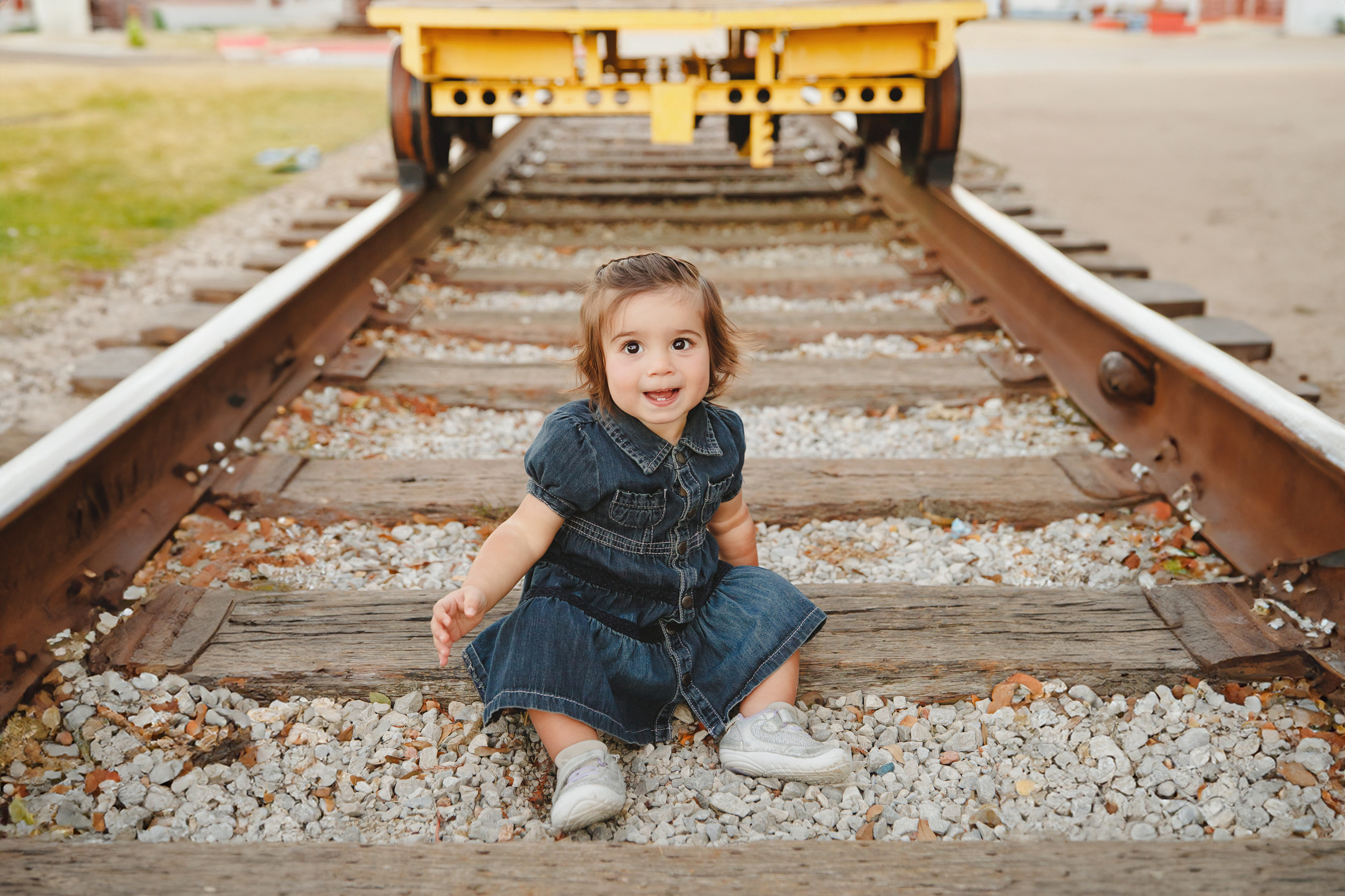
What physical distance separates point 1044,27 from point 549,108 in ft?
113

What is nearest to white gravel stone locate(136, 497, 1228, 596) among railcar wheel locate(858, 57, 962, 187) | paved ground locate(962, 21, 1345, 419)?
paved ground locate(962, 21, 1345, 419)

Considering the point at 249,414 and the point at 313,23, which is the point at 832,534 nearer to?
the point at 249,414

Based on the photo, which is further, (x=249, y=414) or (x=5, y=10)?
(x=5, y=10)

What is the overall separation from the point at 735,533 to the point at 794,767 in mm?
487

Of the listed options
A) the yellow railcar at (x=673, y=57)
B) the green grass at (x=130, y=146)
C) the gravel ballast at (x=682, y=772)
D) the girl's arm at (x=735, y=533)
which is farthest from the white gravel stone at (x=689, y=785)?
the green grass at (x=130, y=146)

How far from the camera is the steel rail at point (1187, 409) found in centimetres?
188

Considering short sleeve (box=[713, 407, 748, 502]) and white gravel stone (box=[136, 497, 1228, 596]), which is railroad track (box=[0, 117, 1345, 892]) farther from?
short sleeve (box=[713, 407, 748, 502])

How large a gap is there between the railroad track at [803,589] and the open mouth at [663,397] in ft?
1.69

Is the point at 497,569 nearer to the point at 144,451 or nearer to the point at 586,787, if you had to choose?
the point at 586,787

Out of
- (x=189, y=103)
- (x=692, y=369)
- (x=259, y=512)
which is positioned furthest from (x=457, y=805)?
(x=189, y=103)

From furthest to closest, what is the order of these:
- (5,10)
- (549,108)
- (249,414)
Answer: (5,10) < (549,108) < (249,414)

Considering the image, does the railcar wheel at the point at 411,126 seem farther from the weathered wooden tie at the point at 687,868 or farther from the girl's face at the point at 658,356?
the weathered wooden tie at the point at 687,868

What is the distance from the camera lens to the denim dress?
1.65 metres

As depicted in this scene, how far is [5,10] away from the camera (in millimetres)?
27641
